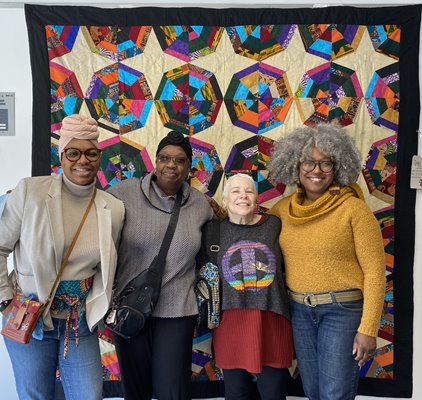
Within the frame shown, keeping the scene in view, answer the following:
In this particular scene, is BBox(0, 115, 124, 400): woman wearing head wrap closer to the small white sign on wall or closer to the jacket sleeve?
the jacket sleeve

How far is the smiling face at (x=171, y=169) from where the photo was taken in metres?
1.59

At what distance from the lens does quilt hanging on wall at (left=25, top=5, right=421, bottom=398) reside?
6.52 feet

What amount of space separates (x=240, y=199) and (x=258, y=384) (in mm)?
742

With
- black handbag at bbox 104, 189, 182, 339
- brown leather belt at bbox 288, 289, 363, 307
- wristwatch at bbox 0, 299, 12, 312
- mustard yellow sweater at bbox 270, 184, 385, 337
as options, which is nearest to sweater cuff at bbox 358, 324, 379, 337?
mustard yellow sweater at bbox 270, 184, 385, 337

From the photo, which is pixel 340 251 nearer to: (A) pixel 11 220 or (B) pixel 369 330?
(B) pixel 369 330

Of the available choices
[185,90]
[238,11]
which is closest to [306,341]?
[185,90]

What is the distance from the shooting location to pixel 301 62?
2.01m

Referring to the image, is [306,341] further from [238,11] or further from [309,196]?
[238,11]

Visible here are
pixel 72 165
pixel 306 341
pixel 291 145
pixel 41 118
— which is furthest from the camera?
pixel 41 118

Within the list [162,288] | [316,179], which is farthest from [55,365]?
[316,179]

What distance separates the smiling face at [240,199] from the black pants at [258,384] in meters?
0.61

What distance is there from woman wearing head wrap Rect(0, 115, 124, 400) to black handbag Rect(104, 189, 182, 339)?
0.35 ft

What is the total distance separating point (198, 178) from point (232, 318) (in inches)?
29.7

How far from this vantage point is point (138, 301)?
58.7 inches
